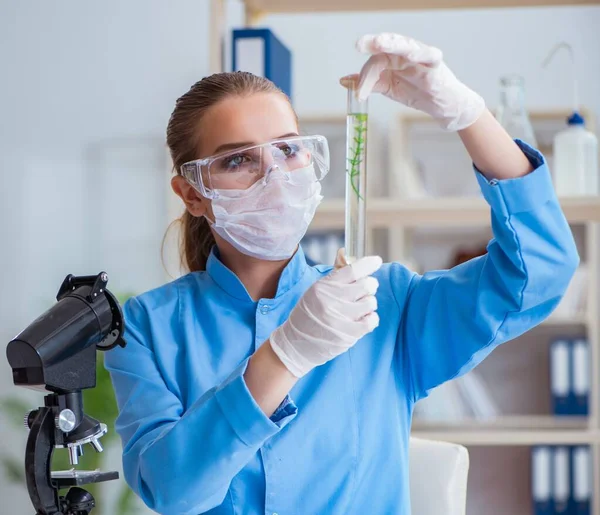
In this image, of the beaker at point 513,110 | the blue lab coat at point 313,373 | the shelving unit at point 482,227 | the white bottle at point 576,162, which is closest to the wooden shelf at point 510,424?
the shelving unit at point 482,227

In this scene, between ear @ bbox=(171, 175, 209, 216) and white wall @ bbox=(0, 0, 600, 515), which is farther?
white wall @ bbox=(0, 0, 600, 515)

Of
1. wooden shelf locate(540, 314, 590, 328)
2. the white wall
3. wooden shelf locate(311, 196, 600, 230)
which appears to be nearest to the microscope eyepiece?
wooden shelf locate(311, 196, 600, 230)

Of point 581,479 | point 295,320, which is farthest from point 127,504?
point 295,320

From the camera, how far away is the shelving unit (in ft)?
8.01

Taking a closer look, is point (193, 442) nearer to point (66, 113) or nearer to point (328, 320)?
point (328, 320)

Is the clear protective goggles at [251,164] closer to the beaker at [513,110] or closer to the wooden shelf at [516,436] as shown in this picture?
the beaker at [513,110]

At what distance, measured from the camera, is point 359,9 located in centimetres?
248

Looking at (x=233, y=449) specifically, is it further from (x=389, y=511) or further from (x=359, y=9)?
(x=359, y=9)

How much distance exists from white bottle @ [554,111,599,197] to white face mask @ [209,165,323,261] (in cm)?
142

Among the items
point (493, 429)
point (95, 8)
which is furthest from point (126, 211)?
point (493, 429)

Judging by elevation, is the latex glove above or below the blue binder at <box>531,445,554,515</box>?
above

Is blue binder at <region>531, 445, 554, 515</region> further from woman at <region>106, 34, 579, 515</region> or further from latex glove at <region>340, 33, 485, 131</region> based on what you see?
latex glove at <region>340, 33, 485, 131</region>

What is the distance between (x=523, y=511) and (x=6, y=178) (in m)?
2.66

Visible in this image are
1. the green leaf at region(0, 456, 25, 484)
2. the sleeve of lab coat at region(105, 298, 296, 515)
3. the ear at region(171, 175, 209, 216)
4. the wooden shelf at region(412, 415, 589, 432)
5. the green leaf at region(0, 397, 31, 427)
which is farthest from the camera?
the wooden shelf at region(412, 415, 589, 432)
